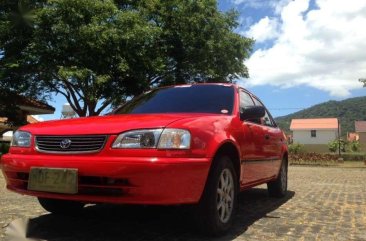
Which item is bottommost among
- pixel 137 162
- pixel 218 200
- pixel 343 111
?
pixel 218 200

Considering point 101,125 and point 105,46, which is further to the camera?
point 105,46

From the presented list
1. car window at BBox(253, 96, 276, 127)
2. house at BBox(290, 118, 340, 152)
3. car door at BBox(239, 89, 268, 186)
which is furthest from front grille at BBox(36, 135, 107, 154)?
house at BBox(290, 118, 340, 152)

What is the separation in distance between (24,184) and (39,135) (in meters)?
0.47

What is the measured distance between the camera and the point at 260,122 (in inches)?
245

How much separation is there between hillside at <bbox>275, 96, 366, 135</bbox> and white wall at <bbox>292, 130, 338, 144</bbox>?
96.2ft

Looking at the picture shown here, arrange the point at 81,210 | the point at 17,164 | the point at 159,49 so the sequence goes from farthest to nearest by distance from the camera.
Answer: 1. the point at 159,49
2. the point at 81,210
3. the point at 17,164

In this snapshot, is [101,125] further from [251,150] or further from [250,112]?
[251,150]

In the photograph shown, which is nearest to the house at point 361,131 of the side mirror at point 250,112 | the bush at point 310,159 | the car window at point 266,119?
the bush at point 310,159

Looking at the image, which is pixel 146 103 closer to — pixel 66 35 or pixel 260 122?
pixel 260 122

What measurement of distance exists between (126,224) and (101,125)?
1284 millimetres

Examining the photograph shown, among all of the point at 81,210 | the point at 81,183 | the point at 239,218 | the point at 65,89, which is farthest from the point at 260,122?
the point at 65,89

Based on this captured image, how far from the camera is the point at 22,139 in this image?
4465mm

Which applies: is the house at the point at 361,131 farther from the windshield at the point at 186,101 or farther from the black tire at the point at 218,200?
the black tire at the point at 218,200

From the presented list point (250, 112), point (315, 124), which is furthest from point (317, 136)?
point (250, 112)
